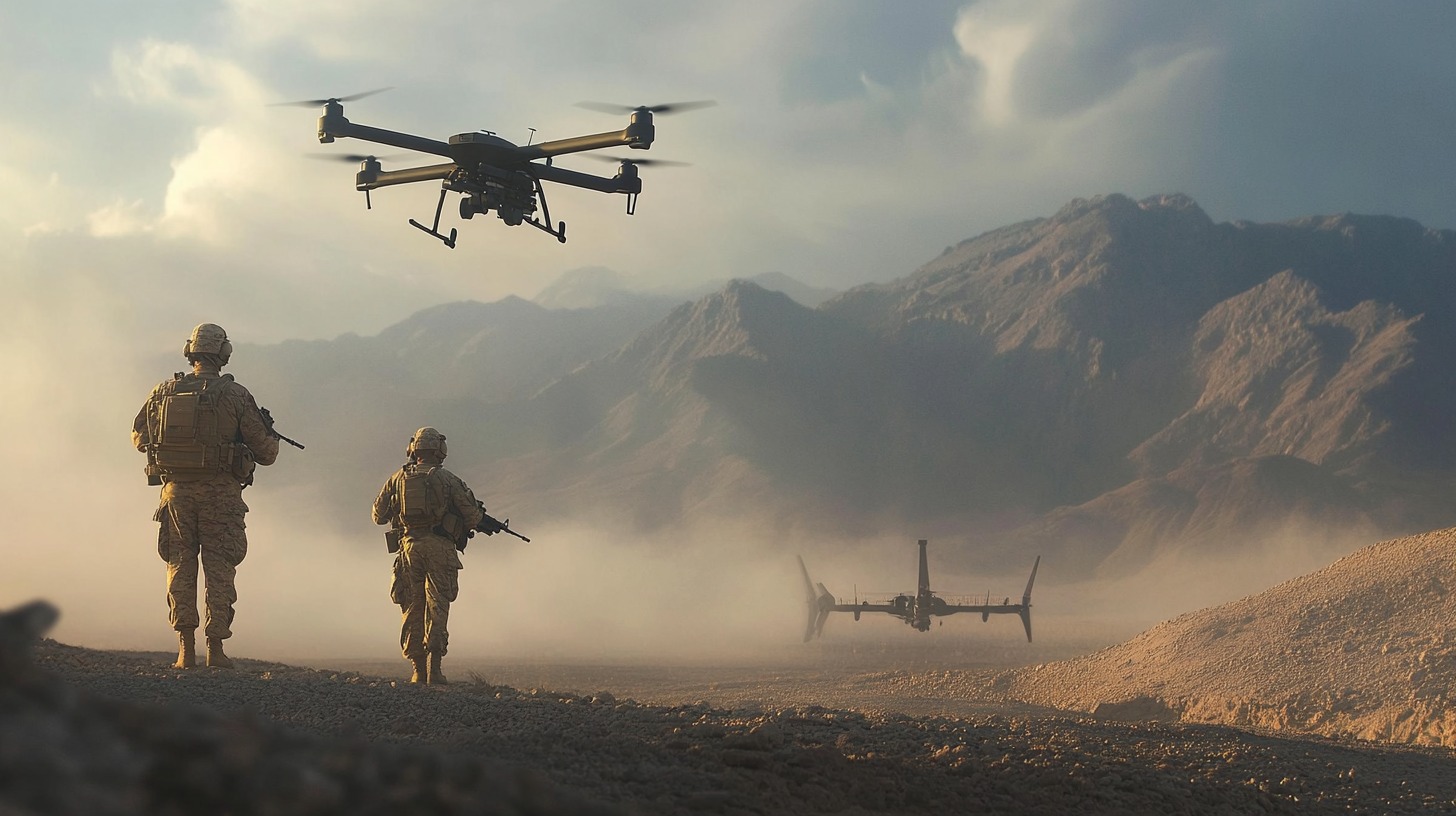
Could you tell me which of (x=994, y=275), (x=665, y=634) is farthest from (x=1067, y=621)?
(x=994, y=275)

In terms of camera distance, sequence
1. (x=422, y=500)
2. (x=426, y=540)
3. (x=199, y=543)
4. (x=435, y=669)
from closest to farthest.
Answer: (x=199, y=543), (x=422, y=500), (x=426, y=540), (x=435, y=669)

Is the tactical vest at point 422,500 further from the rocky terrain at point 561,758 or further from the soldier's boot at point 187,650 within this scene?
the soldier's boot at point 187,650

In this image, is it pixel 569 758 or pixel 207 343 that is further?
pixel 207 343

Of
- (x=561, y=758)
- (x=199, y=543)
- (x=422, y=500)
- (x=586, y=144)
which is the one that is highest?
(x=586, y=144)

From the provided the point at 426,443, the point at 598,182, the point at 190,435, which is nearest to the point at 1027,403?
the point at 598,182

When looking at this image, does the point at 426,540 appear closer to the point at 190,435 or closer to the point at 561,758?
the point at 190,435

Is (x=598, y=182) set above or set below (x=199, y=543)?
above

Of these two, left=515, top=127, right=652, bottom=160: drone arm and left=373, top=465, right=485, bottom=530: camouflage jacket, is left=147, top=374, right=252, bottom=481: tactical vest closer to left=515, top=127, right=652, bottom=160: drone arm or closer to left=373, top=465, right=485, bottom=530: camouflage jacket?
left=373, top=465, right=485, bottom=530: camouflage jacket
